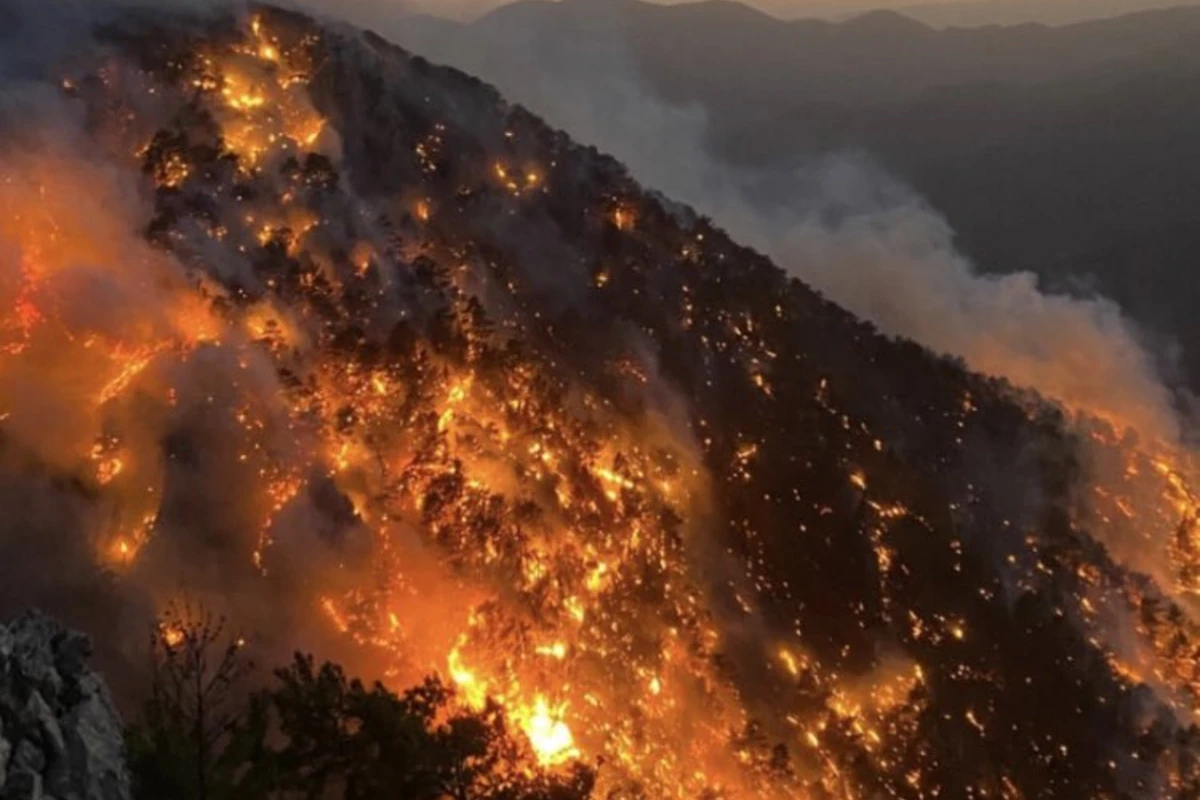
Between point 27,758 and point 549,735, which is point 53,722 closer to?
point 27,758

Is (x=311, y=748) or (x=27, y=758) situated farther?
(x=311, y=748)

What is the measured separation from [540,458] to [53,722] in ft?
93.6

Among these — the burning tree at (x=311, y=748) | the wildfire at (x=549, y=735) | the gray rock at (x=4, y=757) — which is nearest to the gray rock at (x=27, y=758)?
the gray rock at (x=4, y=757)

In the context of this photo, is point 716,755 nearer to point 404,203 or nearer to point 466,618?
point 466,618

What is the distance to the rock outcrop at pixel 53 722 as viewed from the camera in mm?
21844

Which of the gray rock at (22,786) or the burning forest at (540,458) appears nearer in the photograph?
the gray rock at (22,786)

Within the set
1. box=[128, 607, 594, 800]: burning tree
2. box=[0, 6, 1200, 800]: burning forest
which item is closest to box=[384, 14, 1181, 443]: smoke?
box=[0, 6, 1200, 800]: burning forest

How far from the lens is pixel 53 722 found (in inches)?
907

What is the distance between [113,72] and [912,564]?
1696 inches

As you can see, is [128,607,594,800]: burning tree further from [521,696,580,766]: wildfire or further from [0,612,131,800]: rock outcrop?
[521,696,580,766]: wildfire

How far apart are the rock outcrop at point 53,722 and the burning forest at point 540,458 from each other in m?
13.7

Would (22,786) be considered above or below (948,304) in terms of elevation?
below

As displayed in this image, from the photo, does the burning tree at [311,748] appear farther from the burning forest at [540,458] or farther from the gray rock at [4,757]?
the burning forest at [540,458]

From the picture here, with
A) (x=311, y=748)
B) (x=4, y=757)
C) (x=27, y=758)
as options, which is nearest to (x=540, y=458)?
(x=311, y=748)
